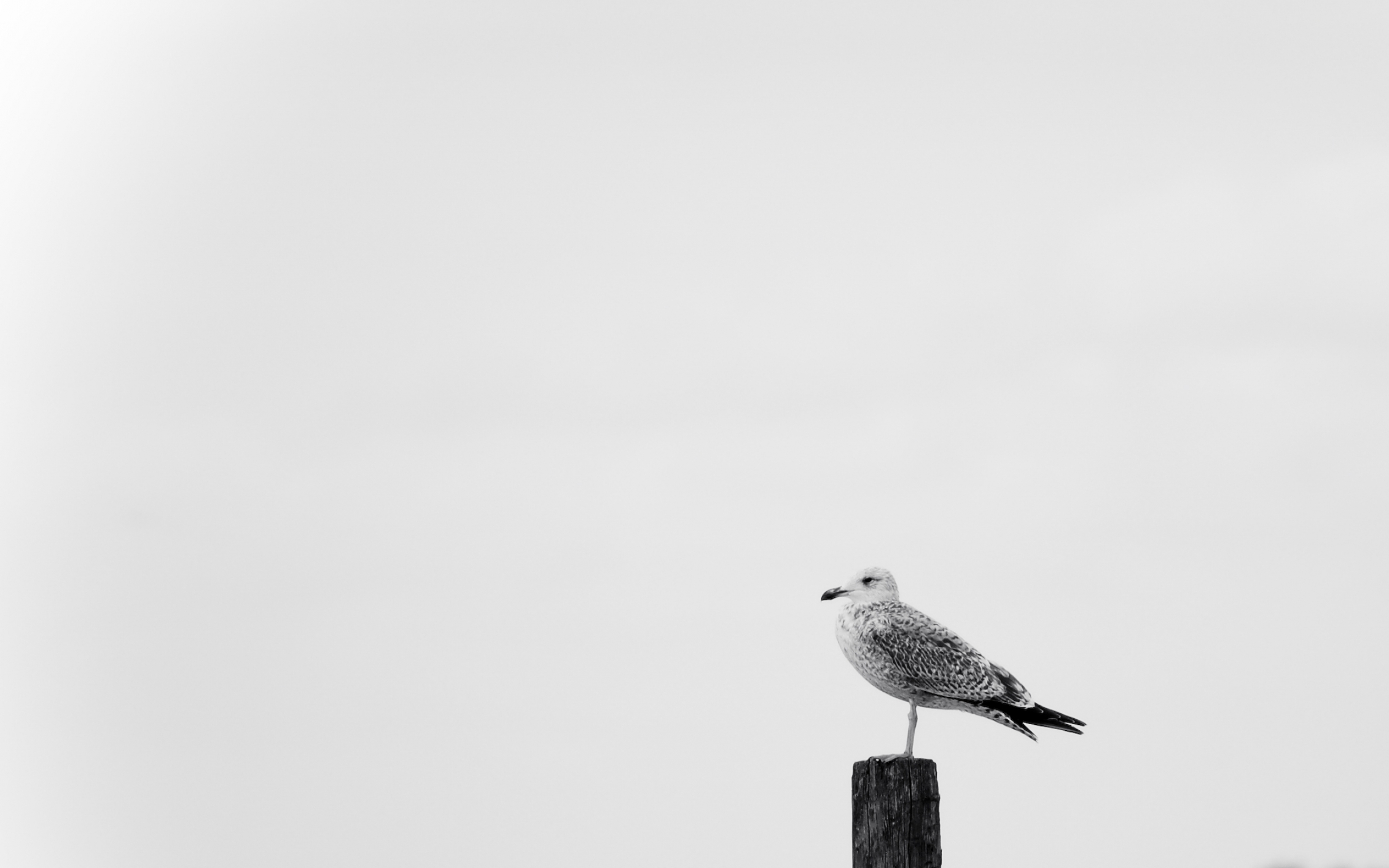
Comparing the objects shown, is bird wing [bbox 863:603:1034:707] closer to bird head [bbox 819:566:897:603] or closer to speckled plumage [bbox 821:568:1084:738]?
speckled plumage [bbox 821:568:1084:738]

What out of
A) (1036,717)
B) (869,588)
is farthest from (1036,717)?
(869,588)

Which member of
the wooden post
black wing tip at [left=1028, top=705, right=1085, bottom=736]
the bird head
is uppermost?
the bird head

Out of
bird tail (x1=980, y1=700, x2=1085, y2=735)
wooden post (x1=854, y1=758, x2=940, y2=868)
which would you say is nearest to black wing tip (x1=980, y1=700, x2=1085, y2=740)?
bird tail (x1=980, y1=700, x2=1085, y2=735)

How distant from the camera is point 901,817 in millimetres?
8766

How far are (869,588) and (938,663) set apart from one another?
161cm

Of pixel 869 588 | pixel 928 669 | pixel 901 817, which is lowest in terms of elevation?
pixel 901 817

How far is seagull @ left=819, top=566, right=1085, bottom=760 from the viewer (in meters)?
13.7

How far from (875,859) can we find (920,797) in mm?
477

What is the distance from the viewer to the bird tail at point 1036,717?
501 inches

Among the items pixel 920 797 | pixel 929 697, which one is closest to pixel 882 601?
pixel 929 697

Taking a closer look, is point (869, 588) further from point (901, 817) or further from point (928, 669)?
point (901, 817)

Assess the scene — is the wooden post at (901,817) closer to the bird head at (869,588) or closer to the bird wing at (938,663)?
the bird wing at (938,663)

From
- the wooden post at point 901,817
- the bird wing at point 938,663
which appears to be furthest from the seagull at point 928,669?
the wooden post at point 901,817

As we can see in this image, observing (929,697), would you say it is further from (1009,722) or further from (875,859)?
(875,859)
